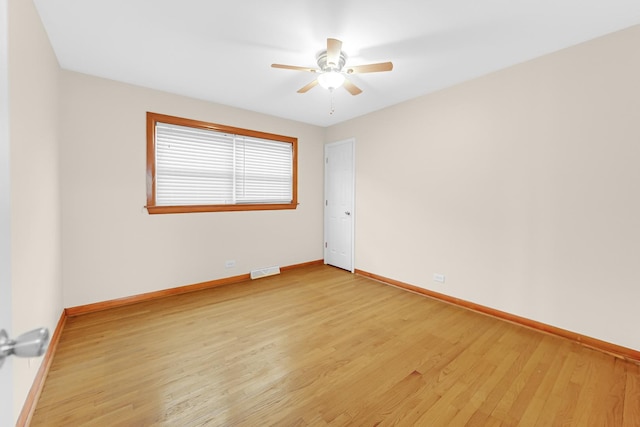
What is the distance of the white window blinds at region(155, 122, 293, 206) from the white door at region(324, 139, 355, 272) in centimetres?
75

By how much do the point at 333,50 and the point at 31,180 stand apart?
2.25 meters

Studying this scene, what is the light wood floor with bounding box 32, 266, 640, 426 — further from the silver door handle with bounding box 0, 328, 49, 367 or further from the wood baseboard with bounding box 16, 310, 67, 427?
the silver door handle with bounding box 0, 328, 49, 367

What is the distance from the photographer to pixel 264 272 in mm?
4121

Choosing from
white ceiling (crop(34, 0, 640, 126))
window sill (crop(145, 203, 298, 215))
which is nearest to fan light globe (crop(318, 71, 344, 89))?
white ceiling (crop(34, 0, 640, 126))

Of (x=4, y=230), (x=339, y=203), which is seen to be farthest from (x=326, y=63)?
(x=339, y=203)

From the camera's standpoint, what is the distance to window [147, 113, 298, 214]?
3.26 meters

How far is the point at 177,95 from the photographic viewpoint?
333cm

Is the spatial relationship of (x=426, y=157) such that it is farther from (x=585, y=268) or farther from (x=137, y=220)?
(x=137, y=220)

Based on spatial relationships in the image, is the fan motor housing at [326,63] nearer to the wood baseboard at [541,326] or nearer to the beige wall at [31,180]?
the beige wall at [31,180]

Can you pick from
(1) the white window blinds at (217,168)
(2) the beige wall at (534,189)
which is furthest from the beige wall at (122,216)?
(2) the beige wall at (534,189)

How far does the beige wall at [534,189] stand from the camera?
2102mm

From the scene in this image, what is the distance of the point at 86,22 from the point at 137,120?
1176 millimetres

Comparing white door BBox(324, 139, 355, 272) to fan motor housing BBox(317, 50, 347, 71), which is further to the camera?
white door BBox(324, 139, 355, 272)

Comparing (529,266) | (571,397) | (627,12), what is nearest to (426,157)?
(529,266)
